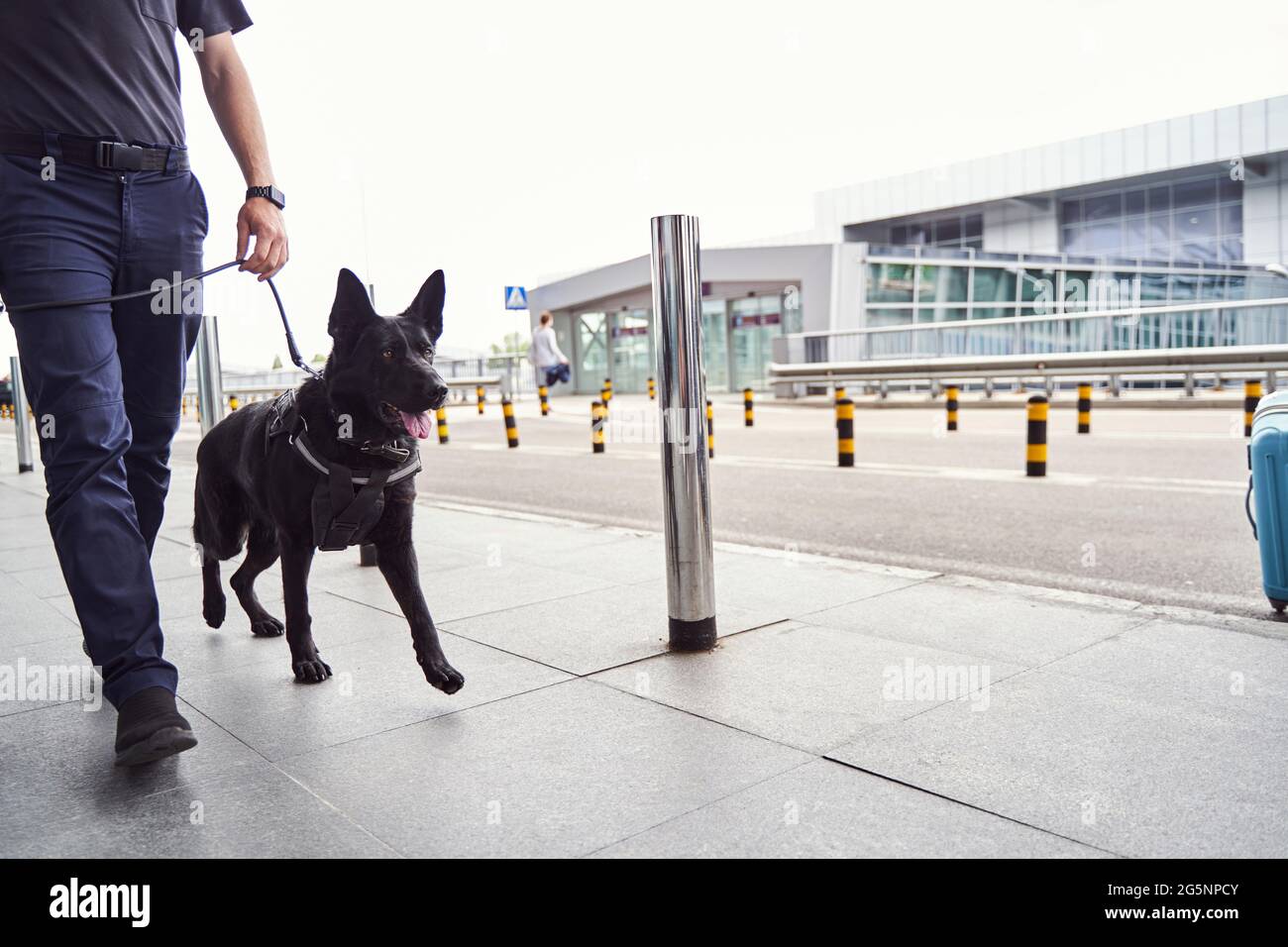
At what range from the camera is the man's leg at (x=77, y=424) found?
261 centimetres

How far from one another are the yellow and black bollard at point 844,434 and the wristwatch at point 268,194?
780 centimetres

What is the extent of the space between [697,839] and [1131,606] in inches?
104

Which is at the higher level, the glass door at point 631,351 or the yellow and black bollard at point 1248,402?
the glass door at point 631,351

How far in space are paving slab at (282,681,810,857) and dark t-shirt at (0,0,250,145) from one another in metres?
1.68

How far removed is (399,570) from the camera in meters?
3.16

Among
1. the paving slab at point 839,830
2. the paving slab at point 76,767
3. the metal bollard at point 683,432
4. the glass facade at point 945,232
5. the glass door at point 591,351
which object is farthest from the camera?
the glass facade at point 945,232

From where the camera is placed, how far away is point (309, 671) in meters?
3.28

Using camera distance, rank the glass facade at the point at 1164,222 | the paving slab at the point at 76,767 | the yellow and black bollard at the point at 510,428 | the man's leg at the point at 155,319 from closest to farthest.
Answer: the paving slab at the point at 76,767 → the man's leg at the point at 155,319 → the yellow and black bollard at the point at 510,428 → the glass facade at the point at 1164,222

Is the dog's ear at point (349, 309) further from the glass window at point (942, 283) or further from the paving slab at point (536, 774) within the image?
the glass window at point (942, 283)

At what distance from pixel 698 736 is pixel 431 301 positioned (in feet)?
4.87

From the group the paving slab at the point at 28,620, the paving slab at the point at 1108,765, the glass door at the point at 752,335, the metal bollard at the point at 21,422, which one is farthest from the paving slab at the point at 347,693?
the glass door at the point at 752,335

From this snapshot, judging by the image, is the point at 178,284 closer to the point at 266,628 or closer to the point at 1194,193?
the point at 266,628

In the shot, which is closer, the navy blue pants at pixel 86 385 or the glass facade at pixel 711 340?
the navy blue pants at pixel 86 385
